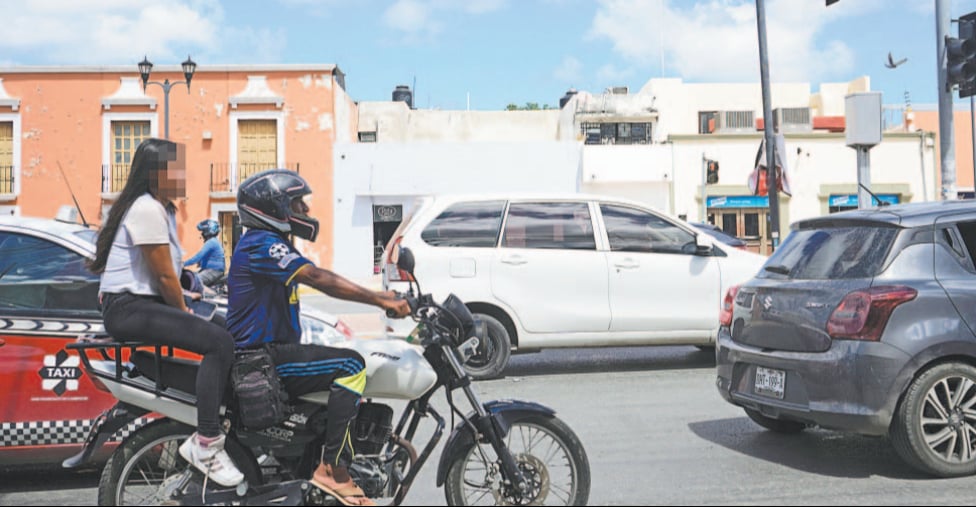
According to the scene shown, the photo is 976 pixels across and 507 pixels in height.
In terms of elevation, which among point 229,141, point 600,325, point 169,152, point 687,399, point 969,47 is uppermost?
point 229,141

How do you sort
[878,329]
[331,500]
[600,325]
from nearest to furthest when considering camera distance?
[331,500] → [878,329] → [600,325]

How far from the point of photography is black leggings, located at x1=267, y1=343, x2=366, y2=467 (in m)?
3.72

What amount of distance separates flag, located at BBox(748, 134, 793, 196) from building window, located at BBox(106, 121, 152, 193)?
79.5ft

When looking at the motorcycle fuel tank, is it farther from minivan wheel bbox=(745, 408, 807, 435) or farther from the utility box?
the utility box

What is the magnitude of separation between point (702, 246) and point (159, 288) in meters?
6.35

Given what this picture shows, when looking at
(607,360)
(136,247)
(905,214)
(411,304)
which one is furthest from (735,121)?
(136,247)

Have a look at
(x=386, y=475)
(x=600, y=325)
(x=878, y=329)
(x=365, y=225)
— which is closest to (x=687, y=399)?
(x=600, y=325)

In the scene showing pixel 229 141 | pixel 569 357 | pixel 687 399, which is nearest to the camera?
pixel 687 399

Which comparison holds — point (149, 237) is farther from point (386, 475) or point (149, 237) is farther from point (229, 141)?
point (229, 141)

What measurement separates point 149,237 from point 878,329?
3.95 meters

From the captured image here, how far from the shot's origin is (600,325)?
8953mm

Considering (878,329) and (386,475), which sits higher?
(878,329)

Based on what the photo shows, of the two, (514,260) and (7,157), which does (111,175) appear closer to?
(7,157)

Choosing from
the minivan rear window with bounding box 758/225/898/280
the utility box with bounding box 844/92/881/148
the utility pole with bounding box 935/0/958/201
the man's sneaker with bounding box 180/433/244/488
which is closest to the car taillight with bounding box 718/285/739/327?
the minivan rear window with bounding box 758/225/898/280
